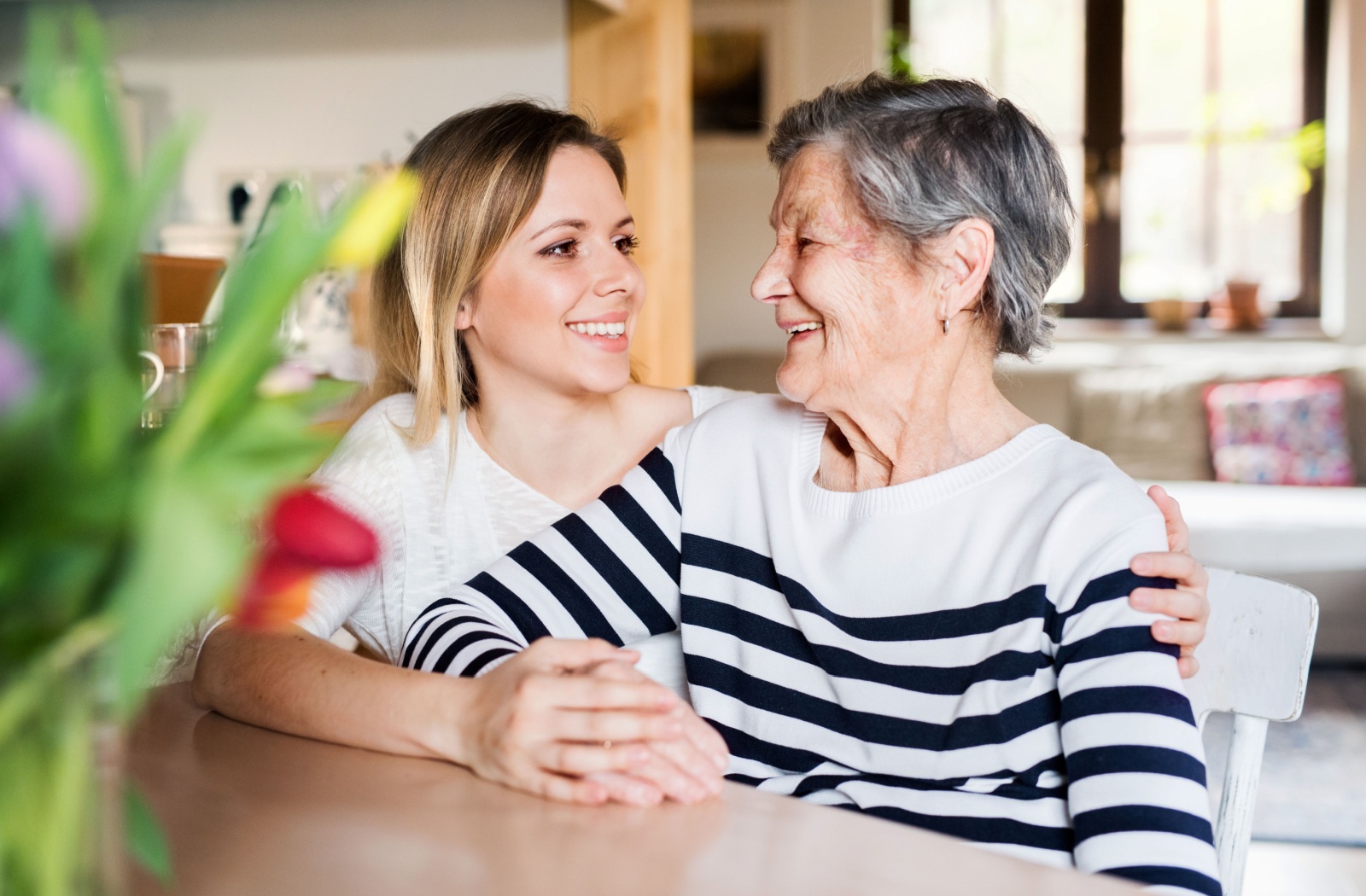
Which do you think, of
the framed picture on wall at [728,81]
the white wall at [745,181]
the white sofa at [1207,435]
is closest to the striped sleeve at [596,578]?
the white sofa at [1207,435]

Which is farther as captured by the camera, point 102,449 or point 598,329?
point 598,329

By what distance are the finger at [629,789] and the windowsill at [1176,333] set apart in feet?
14.0

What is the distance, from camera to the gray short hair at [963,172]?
1175mm

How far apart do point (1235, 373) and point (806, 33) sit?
2.19 metres

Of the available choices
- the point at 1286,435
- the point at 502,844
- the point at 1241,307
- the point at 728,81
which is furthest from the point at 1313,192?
the point at 502,844

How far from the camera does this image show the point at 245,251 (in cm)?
39

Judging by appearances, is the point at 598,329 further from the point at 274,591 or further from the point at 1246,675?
the point at 274,591

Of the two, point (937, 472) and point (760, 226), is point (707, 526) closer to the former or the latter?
point (937, 472)

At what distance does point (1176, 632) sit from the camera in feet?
3.12

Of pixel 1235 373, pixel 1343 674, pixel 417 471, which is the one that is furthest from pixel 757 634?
pixel 1235 373

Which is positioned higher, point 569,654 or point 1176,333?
point 1176,333

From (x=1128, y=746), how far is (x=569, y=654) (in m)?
0.42

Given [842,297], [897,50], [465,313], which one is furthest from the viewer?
[897,50]

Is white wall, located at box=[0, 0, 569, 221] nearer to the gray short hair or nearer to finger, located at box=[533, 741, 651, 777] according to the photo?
the gray short hair
